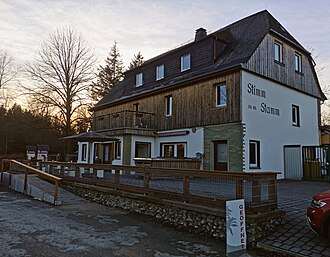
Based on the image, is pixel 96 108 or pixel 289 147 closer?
pixel 289 147

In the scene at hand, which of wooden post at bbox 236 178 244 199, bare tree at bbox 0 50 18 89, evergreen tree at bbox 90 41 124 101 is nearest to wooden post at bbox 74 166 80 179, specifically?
wooden post at bbox 236 178 244 199

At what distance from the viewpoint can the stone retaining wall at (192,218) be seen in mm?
5781

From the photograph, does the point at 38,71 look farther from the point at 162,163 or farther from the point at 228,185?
the point at 228,185

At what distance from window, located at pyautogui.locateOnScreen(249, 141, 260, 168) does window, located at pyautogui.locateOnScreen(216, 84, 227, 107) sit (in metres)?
2.35

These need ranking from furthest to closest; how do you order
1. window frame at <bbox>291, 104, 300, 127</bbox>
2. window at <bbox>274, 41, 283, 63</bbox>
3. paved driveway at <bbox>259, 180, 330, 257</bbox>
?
window frame at <bbox>291, 104, 300, 127</bbox> < window at <bbox>274, 41, 283, 63</bbox> < paved driveway at <bbox>259, 180, 330, 257</bbox>

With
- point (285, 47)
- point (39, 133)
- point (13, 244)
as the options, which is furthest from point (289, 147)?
point (39, 133)

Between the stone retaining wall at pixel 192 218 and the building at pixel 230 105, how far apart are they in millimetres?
4600

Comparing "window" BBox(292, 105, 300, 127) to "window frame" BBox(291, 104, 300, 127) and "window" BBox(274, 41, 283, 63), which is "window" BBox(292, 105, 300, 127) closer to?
"window frame" BBox(291, 104, 300, 127)

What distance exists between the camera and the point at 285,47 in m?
15.7

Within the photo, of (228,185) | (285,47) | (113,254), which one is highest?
(285,47)

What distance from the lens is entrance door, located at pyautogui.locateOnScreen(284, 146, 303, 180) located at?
47.6ft

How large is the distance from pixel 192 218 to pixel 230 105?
7.47 meters

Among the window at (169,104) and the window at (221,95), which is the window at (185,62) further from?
the window at (221,95)

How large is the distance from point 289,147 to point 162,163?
7123 millimetres
